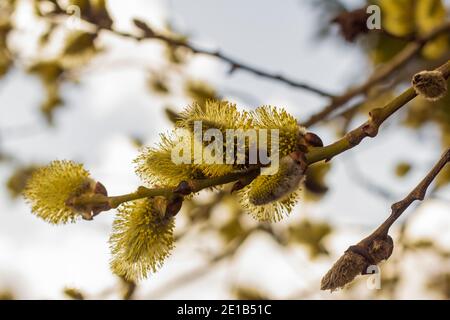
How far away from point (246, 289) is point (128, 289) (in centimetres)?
117

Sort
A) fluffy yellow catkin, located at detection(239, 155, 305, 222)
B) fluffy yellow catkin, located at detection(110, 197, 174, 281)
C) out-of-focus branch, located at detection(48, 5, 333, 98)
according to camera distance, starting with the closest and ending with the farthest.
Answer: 1. fluffy yellow catkin, located at detection(239, 155, 305, 222)
2. fluffy yellow catkin, located at detection(110, 197, 174, 281)
3. out-of-focus branch, located at detection(48, 5, 333, 98)

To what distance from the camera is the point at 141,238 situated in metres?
1.34

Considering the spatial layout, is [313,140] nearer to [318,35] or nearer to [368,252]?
[368,252]

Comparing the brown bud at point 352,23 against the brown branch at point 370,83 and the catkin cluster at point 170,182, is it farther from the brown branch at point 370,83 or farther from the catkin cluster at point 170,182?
the catkin cluster at point 170,182

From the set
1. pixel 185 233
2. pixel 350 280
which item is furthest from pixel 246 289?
pixel 350 280

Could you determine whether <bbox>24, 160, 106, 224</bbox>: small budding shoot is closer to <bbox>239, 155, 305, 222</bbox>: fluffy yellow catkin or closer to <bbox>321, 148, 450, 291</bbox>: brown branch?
<bbox>239, 155, 305, 222</bbox>: fluffy yellow catkin

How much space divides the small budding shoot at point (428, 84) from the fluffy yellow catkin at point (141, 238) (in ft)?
1.89

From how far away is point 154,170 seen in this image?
4.45ft

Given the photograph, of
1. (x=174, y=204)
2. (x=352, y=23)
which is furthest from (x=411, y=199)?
(x=352, y=23)

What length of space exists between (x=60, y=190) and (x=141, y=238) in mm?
223

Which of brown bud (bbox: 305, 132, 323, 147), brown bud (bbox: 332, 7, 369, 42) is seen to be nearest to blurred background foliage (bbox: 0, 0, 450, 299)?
brown bud (bbox: 332, 7, 369, 42)

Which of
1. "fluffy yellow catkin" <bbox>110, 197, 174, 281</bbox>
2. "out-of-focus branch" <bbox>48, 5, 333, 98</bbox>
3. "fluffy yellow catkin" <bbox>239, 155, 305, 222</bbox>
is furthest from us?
"out-of-focus branch" <bbox>48, 5, 333, 98</bbox>

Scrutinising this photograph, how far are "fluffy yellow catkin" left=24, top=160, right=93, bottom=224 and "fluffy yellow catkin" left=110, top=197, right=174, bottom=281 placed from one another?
119 mm

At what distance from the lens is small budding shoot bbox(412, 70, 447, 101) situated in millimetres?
1206
